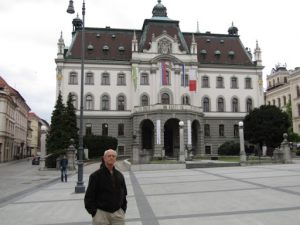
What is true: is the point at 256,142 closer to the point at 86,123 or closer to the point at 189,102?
the point at 189,102

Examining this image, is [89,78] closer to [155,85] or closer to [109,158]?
[155,85]


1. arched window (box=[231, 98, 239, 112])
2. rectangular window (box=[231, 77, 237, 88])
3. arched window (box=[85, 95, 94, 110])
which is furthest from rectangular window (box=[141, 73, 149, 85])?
arched window (box=[231, 98, 239, 112])

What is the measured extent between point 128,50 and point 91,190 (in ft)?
193

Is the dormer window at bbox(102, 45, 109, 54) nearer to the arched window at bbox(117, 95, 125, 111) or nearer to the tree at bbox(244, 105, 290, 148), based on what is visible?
the arched window at bbox(117, 95, 125, 111)

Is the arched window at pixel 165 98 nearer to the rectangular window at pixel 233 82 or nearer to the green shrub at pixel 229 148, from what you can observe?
the green shrub at pixel 229 148

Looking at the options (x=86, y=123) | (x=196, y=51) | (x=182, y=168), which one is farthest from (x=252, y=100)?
(x=182, y=168)

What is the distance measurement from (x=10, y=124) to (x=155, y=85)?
32.4 m

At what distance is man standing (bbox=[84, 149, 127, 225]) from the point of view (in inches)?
227

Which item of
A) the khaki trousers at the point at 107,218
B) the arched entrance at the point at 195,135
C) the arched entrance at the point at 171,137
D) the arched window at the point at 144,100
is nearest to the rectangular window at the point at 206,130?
the arched entrance at the point at 195,135

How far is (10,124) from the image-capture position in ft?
233

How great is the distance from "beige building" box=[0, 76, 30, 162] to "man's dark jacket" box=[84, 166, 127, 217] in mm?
62206

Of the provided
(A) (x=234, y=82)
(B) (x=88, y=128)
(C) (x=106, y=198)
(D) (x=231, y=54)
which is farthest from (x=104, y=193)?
(D) (x=231, y=54)

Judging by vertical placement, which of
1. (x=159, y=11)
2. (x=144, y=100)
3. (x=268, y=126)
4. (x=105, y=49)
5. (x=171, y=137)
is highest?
(x=159, y=11)

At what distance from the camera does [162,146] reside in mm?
53219
